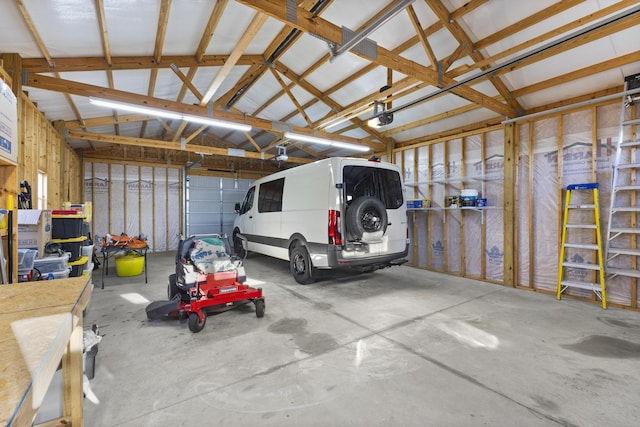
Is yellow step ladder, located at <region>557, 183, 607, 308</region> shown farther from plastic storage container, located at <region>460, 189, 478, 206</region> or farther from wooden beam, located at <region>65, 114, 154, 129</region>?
wooden beam, located at <region>65, 114, 154, 129</region>

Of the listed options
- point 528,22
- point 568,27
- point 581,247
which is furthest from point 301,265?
point 568,27

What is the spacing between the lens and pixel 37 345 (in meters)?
0.82

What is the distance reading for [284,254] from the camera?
18.2 ft

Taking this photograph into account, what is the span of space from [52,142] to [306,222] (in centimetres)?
548

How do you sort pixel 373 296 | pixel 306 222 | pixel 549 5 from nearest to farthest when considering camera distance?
pixel 549 5 → pixel 373 296 → pixel 306 222

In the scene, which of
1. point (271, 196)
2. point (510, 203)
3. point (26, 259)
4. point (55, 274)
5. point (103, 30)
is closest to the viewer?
point (26, 259)

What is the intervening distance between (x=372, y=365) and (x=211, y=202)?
31.3 feet

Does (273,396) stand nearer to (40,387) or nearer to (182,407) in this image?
(182,407)

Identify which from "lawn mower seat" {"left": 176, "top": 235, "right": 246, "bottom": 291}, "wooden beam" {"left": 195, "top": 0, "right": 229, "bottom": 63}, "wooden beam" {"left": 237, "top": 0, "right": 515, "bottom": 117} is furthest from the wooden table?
"wooden beam" {"left": 195, "top": 0, "right": 229, "bottom": 63}

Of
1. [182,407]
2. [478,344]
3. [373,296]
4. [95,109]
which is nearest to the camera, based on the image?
[182,407]

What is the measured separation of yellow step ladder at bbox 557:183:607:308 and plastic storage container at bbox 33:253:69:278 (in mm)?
6570

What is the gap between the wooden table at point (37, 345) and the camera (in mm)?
636

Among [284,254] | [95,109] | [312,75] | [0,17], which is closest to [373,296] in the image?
[284,254]

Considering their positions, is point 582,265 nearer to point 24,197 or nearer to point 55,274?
point 55,274
